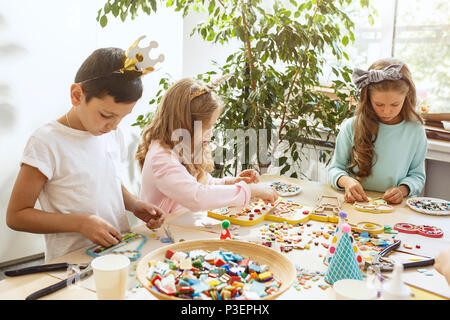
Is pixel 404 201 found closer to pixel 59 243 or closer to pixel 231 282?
pixel 231 282

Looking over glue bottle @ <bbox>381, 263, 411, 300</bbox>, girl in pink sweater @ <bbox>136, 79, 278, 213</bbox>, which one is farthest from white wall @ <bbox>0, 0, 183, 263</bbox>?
glue bottle @ <bbox>381, 263, 411, 300</bbox>

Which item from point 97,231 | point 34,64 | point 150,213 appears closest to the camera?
point 97,231

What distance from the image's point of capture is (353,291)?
32.6 inches

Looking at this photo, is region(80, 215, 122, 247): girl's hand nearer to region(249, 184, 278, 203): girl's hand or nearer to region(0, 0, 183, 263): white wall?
region(249, 184, 278, 203): girl's hand

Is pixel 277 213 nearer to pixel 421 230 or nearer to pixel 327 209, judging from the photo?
pixel 327 209

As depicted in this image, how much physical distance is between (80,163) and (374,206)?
1.08 metres

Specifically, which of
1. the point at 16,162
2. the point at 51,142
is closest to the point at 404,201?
the point at 51,142

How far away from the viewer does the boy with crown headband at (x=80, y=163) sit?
4.00 ft

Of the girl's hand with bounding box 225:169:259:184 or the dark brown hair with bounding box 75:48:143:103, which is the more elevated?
the dark brown hair with bounding box 75:48:143:103

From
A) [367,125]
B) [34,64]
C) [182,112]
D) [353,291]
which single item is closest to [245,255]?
[353,291]

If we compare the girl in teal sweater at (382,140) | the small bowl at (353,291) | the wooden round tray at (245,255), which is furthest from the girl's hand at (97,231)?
the girl in teal sweater at (382,140)

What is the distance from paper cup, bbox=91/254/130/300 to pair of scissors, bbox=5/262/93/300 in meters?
0.16

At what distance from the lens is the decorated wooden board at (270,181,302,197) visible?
5.75 feet

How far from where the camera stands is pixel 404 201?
5.70 feet
